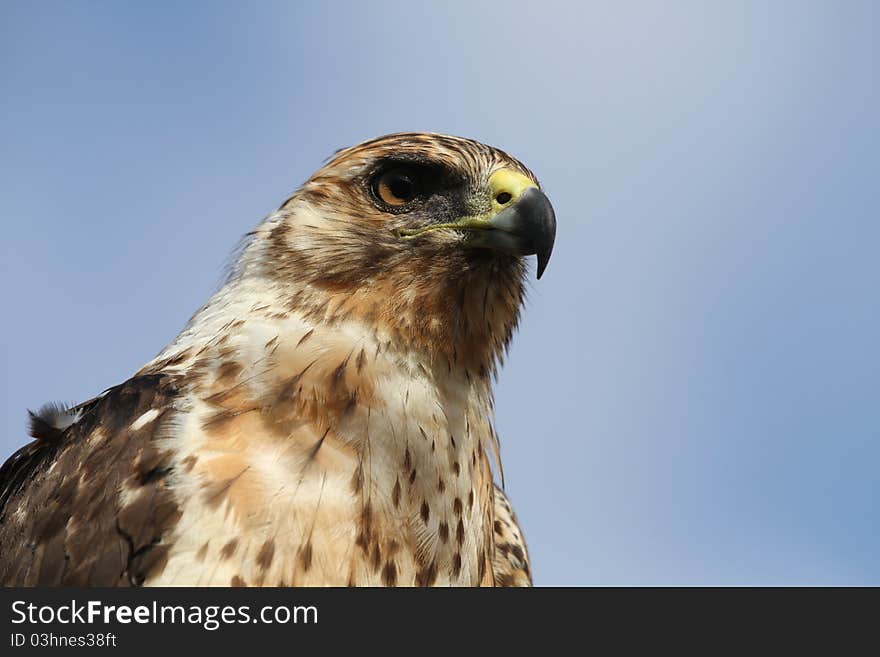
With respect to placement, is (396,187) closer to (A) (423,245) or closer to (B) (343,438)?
(A) (423,245)

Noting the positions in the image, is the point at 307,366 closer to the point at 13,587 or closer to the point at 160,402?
the point at 160,402

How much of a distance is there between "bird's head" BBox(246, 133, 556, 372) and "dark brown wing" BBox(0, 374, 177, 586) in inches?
36.1

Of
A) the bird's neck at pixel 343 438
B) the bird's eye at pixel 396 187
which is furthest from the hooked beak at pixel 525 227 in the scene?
the bird's neck at pixel 343 438

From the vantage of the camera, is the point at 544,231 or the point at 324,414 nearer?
the point at 324,414

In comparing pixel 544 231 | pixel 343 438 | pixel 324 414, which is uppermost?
pixel 544 231

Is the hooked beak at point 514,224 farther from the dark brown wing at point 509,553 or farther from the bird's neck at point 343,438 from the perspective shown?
the dark brown wing at point 509,553

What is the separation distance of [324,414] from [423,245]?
3.18ft

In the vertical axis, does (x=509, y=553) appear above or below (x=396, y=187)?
below

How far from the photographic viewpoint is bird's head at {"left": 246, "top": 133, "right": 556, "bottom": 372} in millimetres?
4695

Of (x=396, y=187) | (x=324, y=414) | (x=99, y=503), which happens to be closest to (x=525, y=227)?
(x=396, y=187)

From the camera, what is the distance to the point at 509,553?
6109 mm

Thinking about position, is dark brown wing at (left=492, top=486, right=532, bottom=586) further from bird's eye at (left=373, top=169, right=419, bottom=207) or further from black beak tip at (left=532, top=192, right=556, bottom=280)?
bird's eye at (left=373, top=169, right=419, bottom=207)

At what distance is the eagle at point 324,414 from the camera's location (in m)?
3.96

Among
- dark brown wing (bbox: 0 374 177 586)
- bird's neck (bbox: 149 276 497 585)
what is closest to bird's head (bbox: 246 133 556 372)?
bird's neck (bbox: 149 276 497 585)
